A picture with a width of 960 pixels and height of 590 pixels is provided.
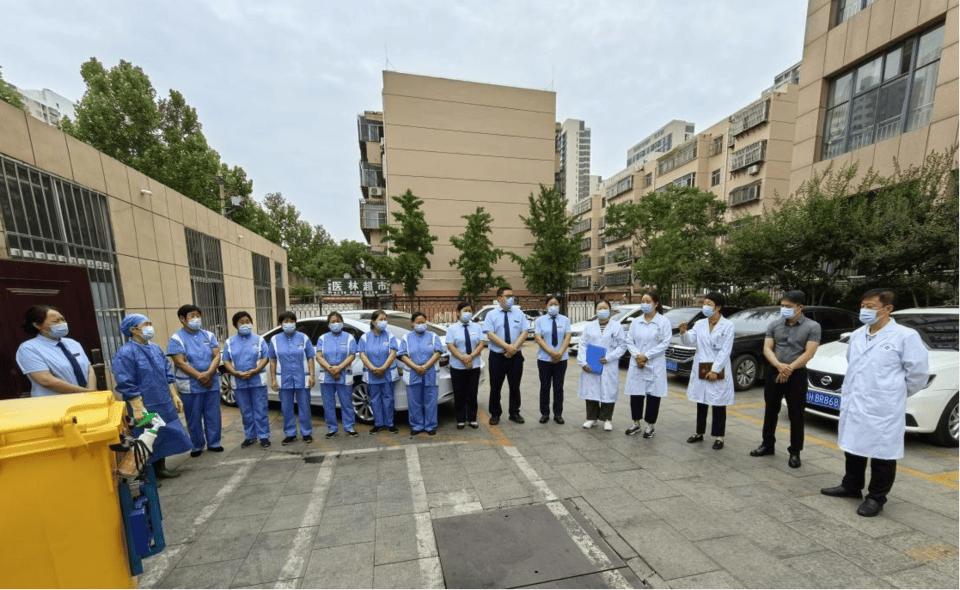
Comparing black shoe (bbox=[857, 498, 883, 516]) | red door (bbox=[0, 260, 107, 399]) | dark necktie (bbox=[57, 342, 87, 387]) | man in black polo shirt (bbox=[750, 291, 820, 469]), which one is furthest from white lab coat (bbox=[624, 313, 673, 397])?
red door (bbox=[0, 260, 107, 399])

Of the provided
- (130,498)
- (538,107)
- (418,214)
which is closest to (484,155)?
(538,107)

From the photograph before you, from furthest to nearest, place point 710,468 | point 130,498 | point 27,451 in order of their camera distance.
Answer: point 710,468 < point 130,498 < point 27,451

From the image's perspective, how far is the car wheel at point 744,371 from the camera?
22.4 feet

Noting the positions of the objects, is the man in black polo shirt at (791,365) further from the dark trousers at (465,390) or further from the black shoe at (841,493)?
the dark trousers at (465,390)

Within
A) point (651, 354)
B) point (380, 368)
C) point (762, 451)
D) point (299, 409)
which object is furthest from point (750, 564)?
point (299, 409)

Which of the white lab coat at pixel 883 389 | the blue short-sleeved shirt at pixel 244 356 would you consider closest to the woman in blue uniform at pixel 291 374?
the blue short-sleeved shirt at pixel 244 356

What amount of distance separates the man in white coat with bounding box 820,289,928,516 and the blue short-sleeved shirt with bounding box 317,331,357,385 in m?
4.99

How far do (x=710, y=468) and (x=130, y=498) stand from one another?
4.61 metres

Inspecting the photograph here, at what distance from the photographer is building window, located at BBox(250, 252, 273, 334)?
12.9m

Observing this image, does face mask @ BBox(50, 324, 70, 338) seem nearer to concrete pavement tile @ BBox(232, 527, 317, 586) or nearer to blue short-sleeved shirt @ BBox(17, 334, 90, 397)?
blue short-sleeved shirt @ BBox(17, 334, 90, 397)

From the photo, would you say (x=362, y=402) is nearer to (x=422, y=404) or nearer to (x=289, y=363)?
(x=422, y=404)

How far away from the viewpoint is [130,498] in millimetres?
1921

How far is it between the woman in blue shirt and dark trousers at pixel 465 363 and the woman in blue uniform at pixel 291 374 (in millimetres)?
1800

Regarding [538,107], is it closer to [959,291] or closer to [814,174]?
[814,174]
